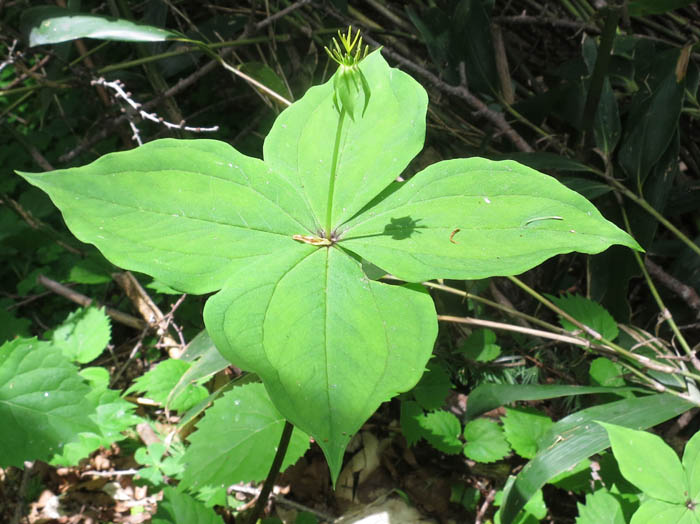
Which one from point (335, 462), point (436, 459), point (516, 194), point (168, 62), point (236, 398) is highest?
point (168, 62)

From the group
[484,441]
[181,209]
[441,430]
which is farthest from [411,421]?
[181,209]

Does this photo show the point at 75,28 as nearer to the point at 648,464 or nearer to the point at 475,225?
the point at 475,225

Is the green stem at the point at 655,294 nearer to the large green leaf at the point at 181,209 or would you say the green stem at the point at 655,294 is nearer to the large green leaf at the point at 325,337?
the large green leaf at the point at 325,337

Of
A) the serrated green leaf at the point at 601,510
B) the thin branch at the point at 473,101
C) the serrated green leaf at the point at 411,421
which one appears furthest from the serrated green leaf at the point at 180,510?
the thin branch at the point at 473,101

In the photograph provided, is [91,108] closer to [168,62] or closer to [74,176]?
[168,62]

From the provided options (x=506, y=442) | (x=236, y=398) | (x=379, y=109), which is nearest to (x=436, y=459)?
(x=506, y=442)

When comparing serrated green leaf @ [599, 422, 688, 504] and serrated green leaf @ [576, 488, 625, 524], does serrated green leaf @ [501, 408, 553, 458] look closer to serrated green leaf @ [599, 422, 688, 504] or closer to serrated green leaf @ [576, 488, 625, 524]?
serrated green leaf @ [576, 488, 625, 524]
